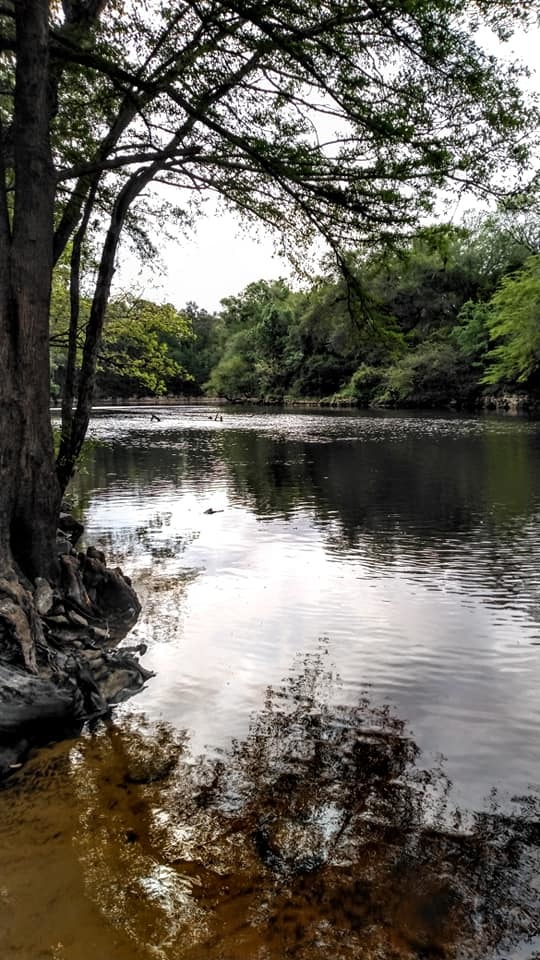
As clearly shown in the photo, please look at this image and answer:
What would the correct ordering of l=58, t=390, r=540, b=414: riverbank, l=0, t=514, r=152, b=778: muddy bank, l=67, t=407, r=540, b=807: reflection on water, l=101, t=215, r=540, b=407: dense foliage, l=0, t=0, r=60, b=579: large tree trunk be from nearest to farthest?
l=0, t=514, r=152, b=778: muddy bank → l=67, t=407, r=540, b=807: reflection on water → l=0, t=0, r=60, b=579: large tree trunk → l=101, t=215, r=540, b=407: dense foliage → l=58, t=390, r=540, b=414: riverbank

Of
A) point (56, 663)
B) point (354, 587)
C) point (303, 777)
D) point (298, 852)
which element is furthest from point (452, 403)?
point (298, 852)

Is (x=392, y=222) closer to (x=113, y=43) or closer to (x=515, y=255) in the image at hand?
(x=113, y=43)

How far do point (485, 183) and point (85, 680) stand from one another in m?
6.38

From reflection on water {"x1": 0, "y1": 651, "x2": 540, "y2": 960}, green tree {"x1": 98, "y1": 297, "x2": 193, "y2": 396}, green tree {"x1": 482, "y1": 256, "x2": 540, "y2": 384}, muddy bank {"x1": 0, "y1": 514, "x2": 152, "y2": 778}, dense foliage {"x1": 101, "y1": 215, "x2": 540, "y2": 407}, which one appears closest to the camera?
reflection on water {"x1": 0, "y1": 651, "x2": 540, "y2": 960}

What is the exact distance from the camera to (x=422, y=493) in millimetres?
16672

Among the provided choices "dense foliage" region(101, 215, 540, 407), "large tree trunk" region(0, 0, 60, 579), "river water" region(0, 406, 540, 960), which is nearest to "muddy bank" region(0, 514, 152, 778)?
"river water" region(0, 406, 540, 960)

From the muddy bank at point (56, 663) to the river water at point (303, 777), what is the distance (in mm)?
244

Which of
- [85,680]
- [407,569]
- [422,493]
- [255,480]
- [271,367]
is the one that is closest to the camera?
[85,680]

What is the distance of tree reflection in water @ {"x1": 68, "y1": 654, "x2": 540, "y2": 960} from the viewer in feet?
9.75

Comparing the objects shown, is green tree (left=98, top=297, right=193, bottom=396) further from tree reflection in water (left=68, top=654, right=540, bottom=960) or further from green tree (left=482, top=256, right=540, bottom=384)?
green tree (left=482, top=256, right=540, bottom=384)

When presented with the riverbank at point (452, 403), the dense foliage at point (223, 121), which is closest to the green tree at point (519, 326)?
the riverbank at point (452, 403)

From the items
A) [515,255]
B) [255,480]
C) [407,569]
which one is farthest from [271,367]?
[407,569]

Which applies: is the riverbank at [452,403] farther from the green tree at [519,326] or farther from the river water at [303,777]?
the river water at [303,777]

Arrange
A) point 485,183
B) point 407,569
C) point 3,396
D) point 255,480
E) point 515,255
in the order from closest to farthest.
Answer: point 3,396, point 485,183, point 407,569, point 255,480, point 515,255
